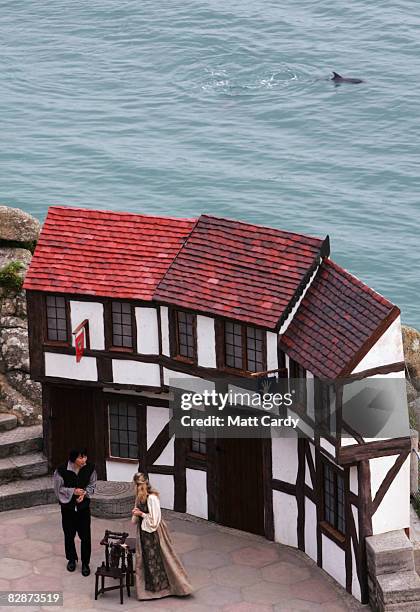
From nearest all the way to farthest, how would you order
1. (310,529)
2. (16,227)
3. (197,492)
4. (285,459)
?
(310,529) < (285,459) < (197,492) < (16,227)

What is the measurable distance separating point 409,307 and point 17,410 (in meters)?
27.9

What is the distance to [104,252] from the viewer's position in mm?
29750

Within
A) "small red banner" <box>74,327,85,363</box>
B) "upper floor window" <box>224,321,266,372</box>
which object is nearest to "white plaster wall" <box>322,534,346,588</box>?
"upper floor window" <box>224,321,266,372</box>

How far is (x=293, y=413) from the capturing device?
27859mm

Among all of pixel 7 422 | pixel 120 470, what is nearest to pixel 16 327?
pixel 7 422

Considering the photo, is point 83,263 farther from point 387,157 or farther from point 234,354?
point 387,157

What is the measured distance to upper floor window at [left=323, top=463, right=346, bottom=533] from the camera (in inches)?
1081

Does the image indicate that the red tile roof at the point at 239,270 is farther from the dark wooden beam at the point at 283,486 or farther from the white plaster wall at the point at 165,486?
the white plaster wall at the point at 165,486

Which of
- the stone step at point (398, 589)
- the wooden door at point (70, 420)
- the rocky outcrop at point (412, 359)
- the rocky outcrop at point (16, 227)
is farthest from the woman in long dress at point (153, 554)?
the rocky outcrop at point (412, 359)

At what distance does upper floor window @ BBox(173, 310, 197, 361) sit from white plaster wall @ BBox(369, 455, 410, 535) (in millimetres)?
4395

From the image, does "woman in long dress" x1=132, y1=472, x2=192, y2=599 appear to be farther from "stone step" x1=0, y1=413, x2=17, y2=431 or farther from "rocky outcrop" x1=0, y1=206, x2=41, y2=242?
"rocky outcrop" x1=0, y1=206, x2=41, y2=242

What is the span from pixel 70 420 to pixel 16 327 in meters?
5.07

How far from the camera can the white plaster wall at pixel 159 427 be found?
98.9 feet

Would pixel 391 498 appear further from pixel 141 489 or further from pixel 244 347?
pixel 141 489
